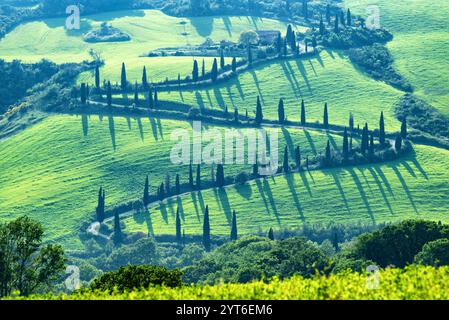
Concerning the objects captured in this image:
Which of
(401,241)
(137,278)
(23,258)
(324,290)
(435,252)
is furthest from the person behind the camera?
(401,241)

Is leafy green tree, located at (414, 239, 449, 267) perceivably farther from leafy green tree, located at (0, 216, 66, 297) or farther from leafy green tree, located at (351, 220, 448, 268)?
leafy green tree, located at (0, 216, 66, 297)

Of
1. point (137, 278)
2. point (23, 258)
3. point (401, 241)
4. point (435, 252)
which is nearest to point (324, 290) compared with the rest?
point (137, 278)

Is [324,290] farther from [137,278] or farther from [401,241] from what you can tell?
[401,241]

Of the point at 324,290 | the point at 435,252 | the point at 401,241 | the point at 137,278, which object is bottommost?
the point at 401,241

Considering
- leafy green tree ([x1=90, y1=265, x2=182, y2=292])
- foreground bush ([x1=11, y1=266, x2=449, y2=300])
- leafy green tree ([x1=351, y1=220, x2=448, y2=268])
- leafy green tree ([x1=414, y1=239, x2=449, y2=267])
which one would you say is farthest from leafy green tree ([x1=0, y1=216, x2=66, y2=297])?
leafy green tree ([x1=351, y1=220, x2=448, y2=268])

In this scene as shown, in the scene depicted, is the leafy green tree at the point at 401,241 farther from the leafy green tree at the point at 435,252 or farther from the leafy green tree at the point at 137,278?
the leafy green tree at the point at 137,278

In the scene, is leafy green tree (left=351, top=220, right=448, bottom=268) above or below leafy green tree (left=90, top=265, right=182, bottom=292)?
below
